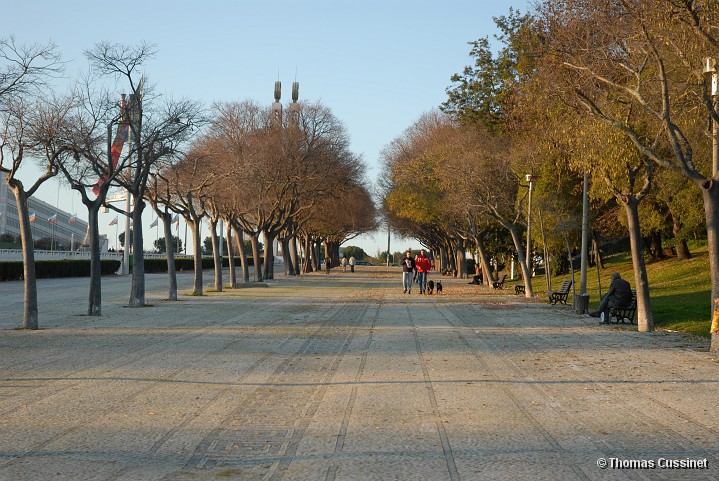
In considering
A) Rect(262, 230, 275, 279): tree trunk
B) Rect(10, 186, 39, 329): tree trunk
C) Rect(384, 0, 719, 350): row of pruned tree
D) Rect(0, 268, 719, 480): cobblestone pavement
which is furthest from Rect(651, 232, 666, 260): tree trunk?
Rect(10, 186, 39, 329): tree trunk

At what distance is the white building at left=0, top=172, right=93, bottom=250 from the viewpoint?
127312 mm

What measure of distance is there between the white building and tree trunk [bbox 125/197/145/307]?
307ft

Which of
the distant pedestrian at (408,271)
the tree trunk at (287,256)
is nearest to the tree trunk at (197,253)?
the distant pedestrian at (408,271)

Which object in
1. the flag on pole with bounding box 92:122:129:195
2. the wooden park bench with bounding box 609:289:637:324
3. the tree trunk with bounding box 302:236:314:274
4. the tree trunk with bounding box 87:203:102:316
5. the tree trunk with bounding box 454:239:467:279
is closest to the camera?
the wooden park bench with bounding box 609:289:637:324

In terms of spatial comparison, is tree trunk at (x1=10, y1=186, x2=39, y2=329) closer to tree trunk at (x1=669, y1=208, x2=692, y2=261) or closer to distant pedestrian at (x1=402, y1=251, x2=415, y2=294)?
distant pedestrian at (x1=402, y1=251, x2=415, y2=294)

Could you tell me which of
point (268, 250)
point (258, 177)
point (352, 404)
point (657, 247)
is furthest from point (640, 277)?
point (268, 250)

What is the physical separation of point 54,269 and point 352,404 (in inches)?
1964

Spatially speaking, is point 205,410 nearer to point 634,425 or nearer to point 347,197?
point 634,425

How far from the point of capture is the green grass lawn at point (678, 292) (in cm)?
2172

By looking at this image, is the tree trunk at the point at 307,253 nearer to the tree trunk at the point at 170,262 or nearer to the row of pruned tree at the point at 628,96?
the tree trunk at the point at 170,262

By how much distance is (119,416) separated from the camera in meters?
9.07

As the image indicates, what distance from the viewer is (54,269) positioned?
55.8 meters

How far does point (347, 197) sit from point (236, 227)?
16.0 metres

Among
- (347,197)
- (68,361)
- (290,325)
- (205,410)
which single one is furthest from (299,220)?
(205,410)
